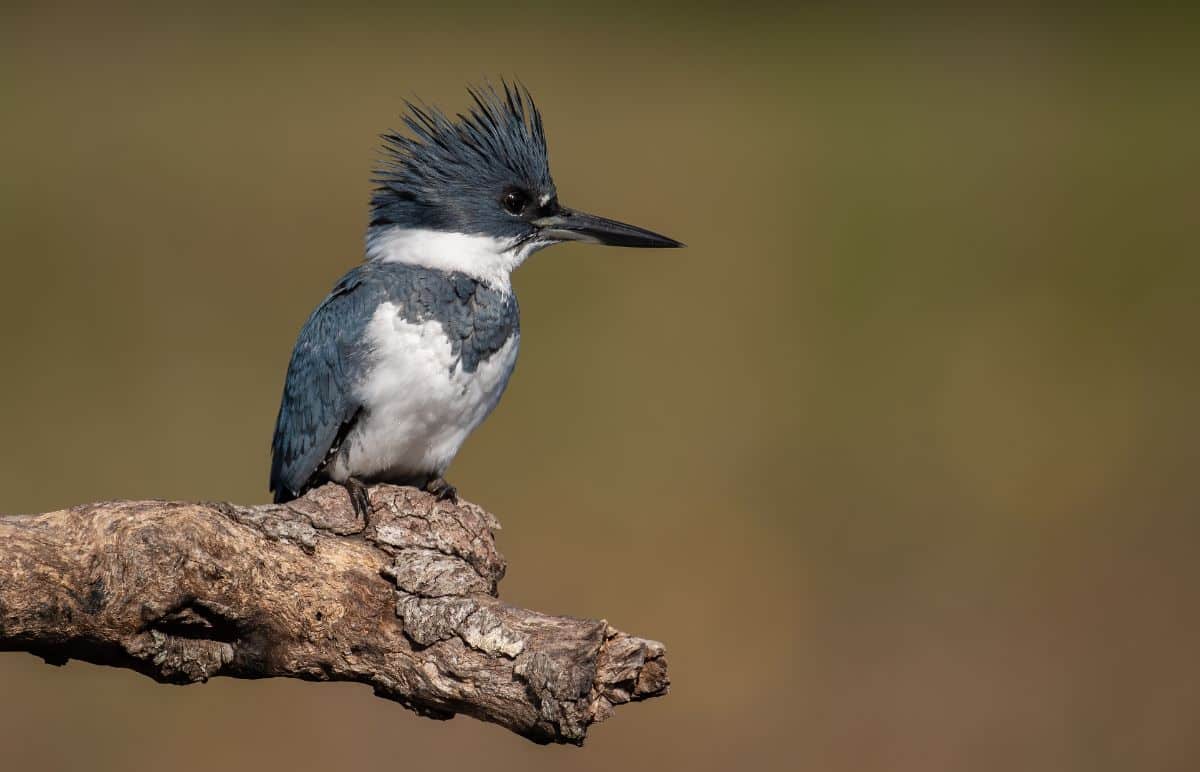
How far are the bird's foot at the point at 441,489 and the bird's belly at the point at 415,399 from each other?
1.3 inches

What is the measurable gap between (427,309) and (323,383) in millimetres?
242

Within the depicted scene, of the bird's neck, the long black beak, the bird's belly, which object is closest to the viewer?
the bird's belly

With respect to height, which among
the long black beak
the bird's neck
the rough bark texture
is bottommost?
the rough bark texture

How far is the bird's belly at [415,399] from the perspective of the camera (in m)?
2.27

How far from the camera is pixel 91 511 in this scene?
1.68 meters

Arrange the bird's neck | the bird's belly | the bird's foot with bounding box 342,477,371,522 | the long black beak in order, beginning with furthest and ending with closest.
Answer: the long black beak
the bird's neck
the bird's belly
the bird's foot with bounding box 342,477,371,522

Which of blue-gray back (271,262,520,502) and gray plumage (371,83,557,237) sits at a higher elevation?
gray plumage (371,83,557,237)

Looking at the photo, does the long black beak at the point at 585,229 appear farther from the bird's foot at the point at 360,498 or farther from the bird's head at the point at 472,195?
the bird's foot at the point at 360,498

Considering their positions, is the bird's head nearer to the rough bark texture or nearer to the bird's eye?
the bird's eye

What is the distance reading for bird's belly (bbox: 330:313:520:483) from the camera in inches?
89.3

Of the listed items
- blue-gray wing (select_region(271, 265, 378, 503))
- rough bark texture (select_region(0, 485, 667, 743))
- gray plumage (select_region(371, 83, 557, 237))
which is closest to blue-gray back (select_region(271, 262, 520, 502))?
blue-gray wing (select_region(271, 265, 378, 503))

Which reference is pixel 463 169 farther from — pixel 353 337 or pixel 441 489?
pixel 441 489

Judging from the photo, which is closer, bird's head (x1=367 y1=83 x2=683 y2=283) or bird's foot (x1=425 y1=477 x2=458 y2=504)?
bird's foot (x1=425 y1=477 x2=458 y2=504)

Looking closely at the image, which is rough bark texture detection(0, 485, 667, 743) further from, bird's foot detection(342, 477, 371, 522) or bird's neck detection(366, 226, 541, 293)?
bird's neck detection(366, 226, 541, 293)
